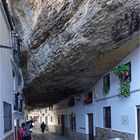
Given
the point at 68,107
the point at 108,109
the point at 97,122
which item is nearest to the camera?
the point at 108,109

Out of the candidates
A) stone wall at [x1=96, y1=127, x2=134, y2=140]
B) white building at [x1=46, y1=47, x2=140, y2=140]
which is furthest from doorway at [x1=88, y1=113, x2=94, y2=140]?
stone wall at [x1=96, y1=127, x2=134, y2=140]

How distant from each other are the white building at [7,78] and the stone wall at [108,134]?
442 centimetres

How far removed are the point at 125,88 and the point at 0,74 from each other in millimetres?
5291

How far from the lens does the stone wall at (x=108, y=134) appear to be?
16.9 meters

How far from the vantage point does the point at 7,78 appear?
685 inches

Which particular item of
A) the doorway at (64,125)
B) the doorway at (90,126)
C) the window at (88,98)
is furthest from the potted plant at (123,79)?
the doorway at (64,125)

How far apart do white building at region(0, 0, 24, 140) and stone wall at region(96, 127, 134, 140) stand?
442cm

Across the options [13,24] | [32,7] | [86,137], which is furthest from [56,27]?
[86,137]

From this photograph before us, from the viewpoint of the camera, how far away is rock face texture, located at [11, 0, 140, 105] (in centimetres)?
1392

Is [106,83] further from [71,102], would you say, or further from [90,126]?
[71,102]

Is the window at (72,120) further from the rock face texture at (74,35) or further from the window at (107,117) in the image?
the window at (107,117)

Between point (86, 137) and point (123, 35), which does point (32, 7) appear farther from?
point (86, 137)

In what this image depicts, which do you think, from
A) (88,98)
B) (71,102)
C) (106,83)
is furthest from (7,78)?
(71,102)

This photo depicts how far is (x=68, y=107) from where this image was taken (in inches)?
1350
